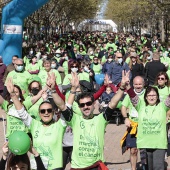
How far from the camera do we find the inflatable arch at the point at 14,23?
Answer: 868 inches

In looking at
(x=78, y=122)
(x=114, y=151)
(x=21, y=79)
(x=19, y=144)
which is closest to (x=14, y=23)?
(x=21, y=79)

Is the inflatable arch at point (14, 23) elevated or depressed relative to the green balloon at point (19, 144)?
elevated

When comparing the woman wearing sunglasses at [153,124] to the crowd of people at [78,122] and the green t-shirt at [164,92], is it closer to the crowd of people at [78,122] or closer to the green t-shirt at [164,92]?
the crowd of people at [78,122]

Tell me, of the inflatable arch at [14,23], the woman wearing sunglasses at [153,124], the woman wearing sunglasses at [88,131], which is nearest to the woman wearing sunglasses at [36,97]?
the woman wearing sunglasses at [153,124]

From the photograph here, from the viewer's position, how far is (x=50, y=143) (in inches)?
241

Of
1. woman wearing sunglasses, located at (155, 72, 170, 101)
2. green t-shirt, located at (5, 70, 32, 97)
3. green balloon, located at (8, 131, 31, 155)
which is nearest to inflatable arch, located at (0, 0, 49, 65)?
green t-shirt, located at (5, 70, 32, 97)

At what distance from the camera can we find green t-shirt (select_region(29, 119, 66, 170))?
6117 mm

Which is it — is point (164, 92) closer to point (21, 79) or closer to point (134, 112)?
point (134, 112)

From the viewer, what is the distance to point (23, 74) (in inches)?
435

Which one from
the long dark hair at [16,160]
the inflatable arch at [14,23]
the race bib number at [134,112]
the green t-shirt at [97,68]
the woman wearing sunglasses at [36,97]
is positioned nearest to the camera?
the long dark hair at [16,160]

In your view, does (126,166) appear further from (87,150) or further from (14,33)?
(14,33)

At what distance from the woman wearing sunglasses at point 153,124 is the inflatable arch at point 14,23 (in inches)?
592

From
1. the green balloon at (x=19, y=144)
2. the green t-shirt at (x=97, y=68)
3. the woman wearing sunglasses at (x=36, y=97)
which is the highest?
the green t-shirt at (x=97, y=68)

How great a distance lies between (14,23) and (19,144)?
17.6 meters
